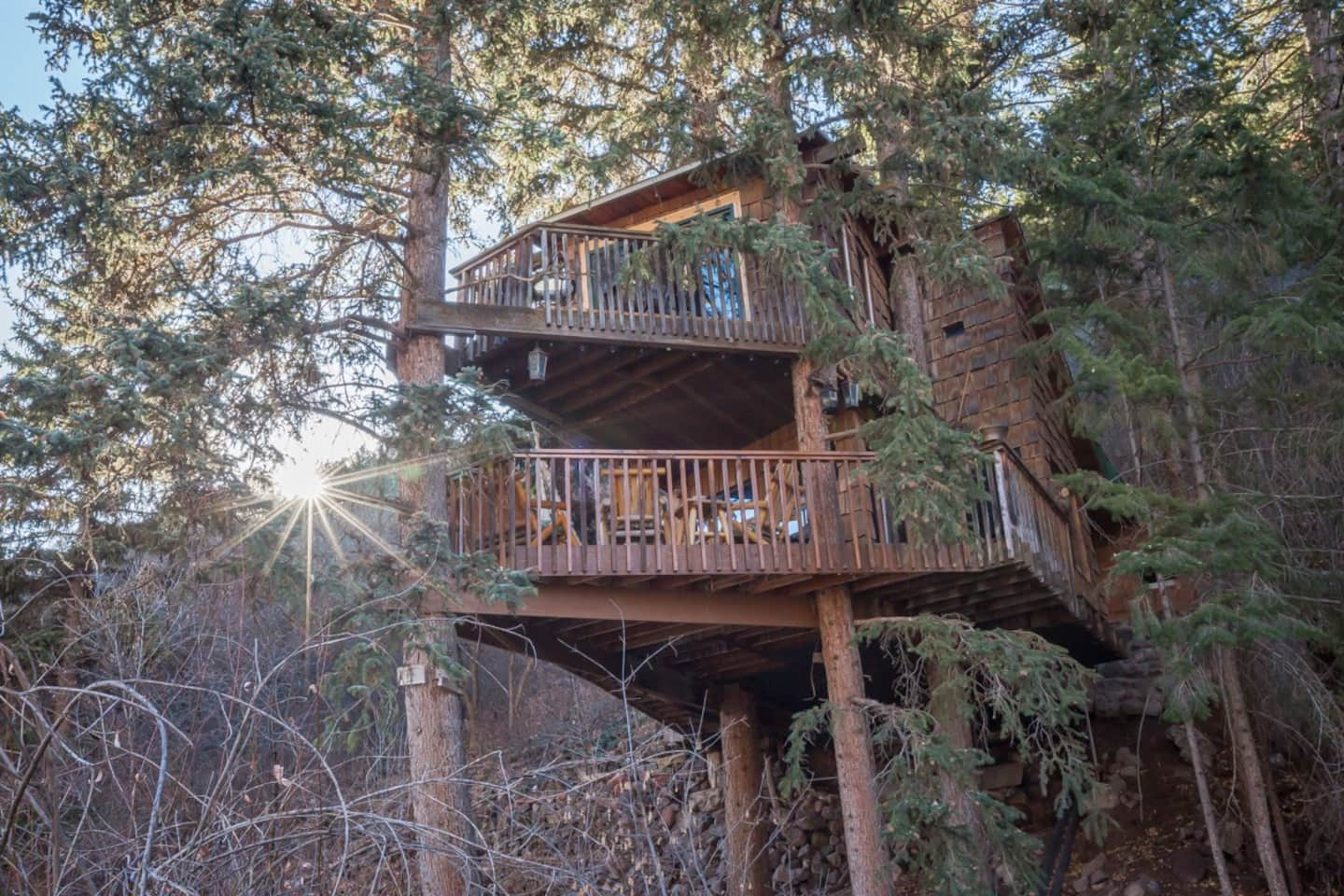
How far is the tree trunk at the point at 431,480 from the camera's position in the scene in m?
10.1

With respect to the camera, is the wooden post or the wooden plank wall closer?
the wooden post

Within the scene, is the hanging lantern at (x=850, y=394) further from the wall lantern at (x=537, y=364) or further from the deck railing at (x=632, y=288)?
the wall lantern at (x=537, y=364)

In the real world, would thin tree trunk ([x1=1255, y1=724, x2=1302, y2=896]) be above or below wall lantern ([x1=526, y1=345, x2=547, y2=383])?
below

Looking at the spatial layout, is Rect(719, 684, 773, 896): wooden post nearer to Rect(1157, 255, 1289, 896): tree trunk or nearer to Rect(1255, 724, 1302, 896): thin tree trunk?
Rect(1157, 255, 1289, 896): tree trunk

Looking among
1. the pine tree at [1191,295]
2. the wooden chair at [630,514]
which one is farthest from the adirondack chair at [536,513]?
the pine tree at [1191,295]

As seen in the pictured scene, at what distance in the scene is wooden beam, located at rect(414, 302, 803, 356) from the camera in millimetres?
12383

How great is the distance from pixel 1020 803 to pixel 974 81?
969 cm

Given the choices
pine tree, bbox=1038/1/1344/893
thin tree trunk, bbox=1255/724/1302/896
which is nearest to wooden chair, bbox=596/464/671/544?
pine tree, bbox=1038/1/1344/893

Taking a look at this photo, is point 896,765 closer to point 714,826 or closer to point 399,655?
point 399,655

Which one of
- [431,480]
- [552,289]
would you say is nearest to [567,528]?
[431,480]

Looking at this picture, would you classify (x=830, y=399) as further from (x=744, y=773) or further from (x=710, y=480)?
(x=744, y=773)

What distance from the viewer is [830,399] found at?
14336 mm

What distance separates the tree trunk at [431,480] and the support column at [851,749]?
3.51 metres

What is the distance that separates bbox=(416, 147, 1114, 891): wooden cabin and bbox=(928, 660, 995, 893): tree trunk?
3.01 ft
